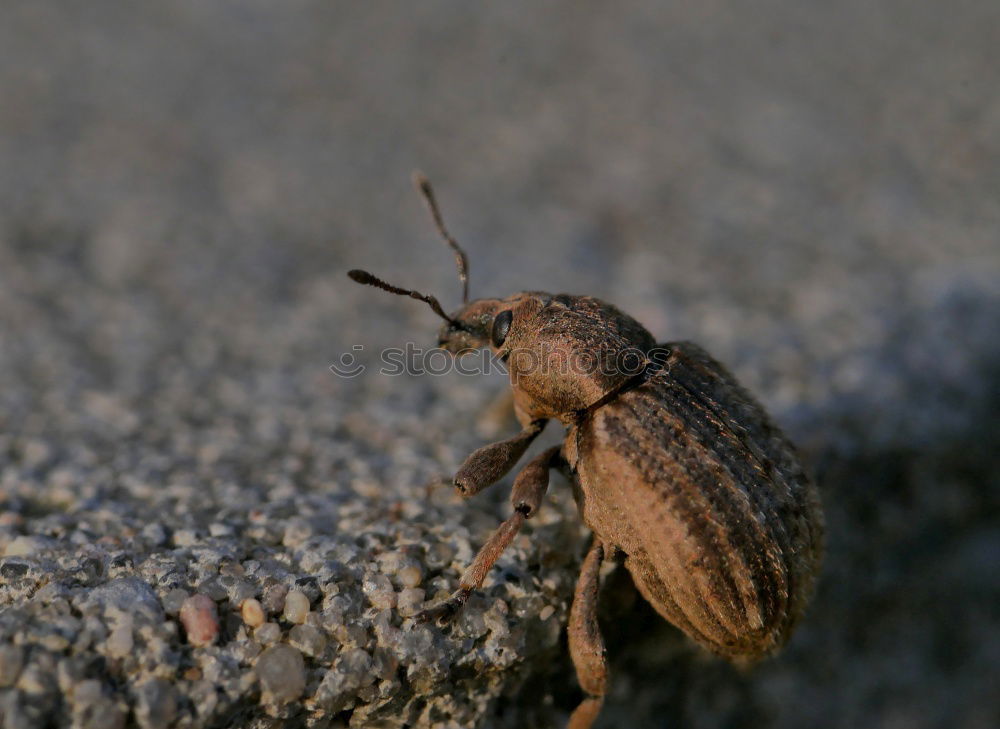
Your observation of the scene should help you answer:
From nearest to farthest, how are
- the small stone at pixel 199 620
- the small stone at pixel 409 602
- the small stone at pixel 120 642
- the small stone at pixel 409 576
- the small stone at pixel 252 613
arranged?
the small stone at pixel 120 642, the small stone at pixel 199 620, the small stone at pixel 252 613, the small stone at pixel 409 602, the small stone at pixel 409 576

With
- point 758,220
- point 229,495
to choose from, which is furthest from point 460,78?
point 229,495

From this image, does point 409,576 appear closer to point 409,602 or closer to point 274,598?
point 409,602

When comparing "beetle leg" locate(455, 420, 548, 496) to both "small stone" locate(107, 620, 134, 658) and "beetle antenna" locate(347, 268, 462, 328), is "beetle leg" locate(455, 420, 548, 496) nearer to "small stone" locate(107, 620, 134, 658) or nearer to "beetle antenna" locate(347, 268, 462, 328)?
"beetle antenna" locate(347, 268, 462, 328)

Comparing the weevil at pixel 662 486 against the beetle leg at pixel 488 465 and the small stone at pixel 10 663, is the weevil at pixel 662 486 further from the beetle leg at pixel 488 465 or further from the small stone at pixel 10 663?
the small stone at pixel 10 663

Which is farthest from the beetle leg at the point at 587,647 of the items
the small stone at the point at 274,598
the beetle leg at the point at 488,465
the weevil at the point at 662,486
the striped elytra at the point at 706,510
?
the small stone at the point at 274,598

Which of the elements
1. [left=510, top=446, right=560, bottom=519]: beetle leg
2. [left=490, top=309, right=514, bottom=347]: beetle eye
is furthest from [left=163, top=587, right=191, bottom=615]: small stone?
[left=490, top=309, right=514, bottom=347]: beetle eye
